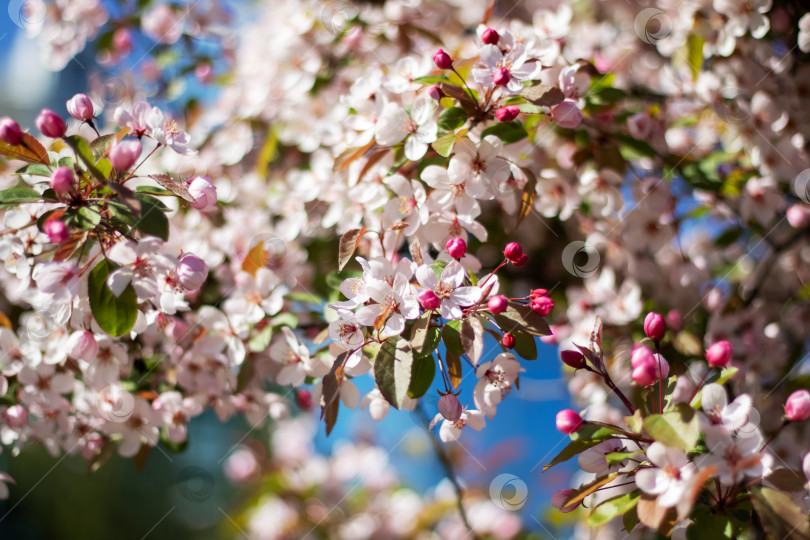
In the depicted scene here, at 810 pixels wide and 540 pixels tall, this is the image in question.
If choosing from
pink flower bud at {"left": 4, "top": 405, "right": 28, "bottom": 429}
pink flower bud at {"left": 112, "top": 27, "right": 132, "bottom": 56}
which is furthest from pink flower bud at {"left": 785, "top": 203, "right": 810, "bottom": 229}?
pink flower bud at {"left": 112, "top": 27, "right": 132, "bottom": 56}

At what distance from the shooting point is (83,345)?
39.7 inches

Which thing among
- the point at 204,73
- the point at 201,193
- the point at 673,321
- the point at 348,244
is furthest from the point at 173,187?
the point at 204,73

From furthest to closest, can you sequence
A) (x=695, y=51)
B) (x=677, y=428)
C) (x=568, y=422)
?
(x=695, y=51), (x=568, y=422), (x=677, y=428)

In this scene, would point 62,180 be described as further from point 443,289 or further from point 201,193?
point 443,289

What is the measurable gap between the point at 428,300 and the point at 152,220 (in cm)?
40

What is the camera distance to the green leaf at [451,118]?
1020 millimetres

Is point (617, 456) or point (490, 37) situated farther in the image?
point (490, 37)

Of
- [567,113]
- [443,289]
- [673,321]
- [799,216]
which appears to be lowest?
[673,321]

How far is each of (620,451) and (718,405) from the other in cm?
15

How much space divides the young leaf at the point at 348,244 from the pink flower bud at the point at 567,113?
0.37 metres

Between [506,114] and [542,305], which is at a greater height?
[506,114]

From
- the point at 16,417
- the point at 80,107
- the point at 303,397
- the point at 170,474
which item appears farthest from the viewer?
the point at 170,474

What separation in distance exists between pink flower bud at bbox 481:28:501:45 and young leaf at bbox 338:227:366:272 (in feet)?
1.26

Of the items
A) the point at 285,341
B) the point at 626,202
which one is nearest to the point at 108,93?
the point at 285,341
